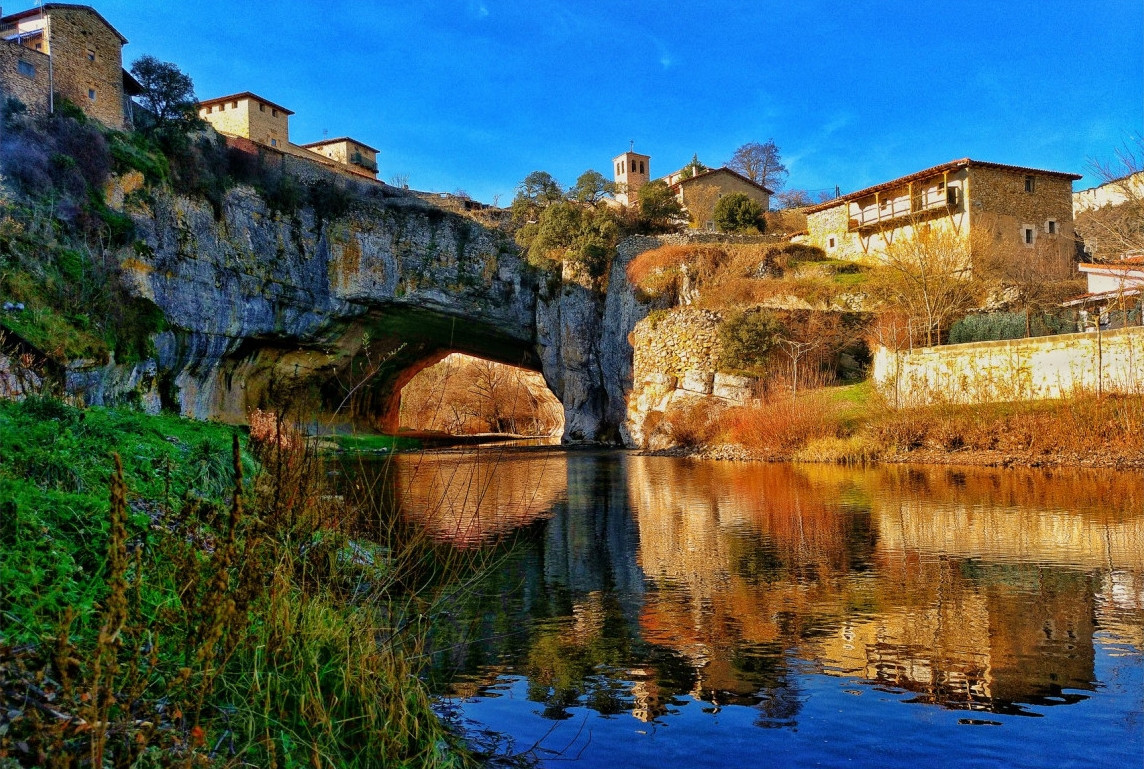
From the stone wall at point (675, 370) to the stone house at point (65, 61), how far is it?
25274 mm

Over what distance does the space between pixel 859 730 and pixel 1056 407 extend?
2181 cm

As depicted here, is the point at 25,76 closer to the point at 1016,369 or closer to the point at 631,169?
the point at 1016,369

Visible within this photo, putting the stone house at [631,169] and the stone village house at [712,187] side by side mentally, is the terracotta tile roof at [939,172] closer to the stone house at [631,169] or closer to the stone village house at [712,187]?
the stone village house at [712,187]

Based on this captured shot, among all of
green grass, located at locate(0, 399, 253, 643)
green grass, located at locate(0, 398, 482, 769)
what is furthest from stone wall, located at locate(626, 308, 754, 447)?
green grass, located at locate(0, 398, 482, 769)

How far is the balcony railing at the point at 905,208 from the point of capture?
39906mm

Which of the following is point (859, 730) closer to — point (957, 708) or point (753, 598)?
point (957, 708)

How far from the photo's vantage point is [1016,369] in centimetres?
2550

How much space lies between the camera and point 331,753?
3828 mm

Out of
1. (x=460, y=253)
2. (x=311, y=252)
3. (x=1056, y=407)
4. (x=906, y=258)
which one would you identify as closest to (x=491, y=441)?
(x=460, y=253)

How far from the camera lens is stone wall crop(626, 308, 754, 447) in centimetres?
3492

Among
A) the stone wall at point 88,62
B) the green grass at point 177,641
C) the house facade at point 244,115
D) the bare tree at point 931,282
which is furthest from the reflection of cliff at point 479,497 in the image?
the house facade at point 244,115

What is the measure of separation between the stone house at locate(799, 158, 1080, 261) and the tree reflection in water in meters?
26.7

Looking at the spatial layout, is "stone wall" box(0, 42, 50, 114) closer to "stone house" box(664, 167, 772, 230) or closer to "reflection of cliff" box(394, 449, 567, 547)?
"reflection of cliff" box(394, 449, 567, 547)

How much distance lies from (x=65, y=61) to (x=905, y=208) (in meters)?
39.7
